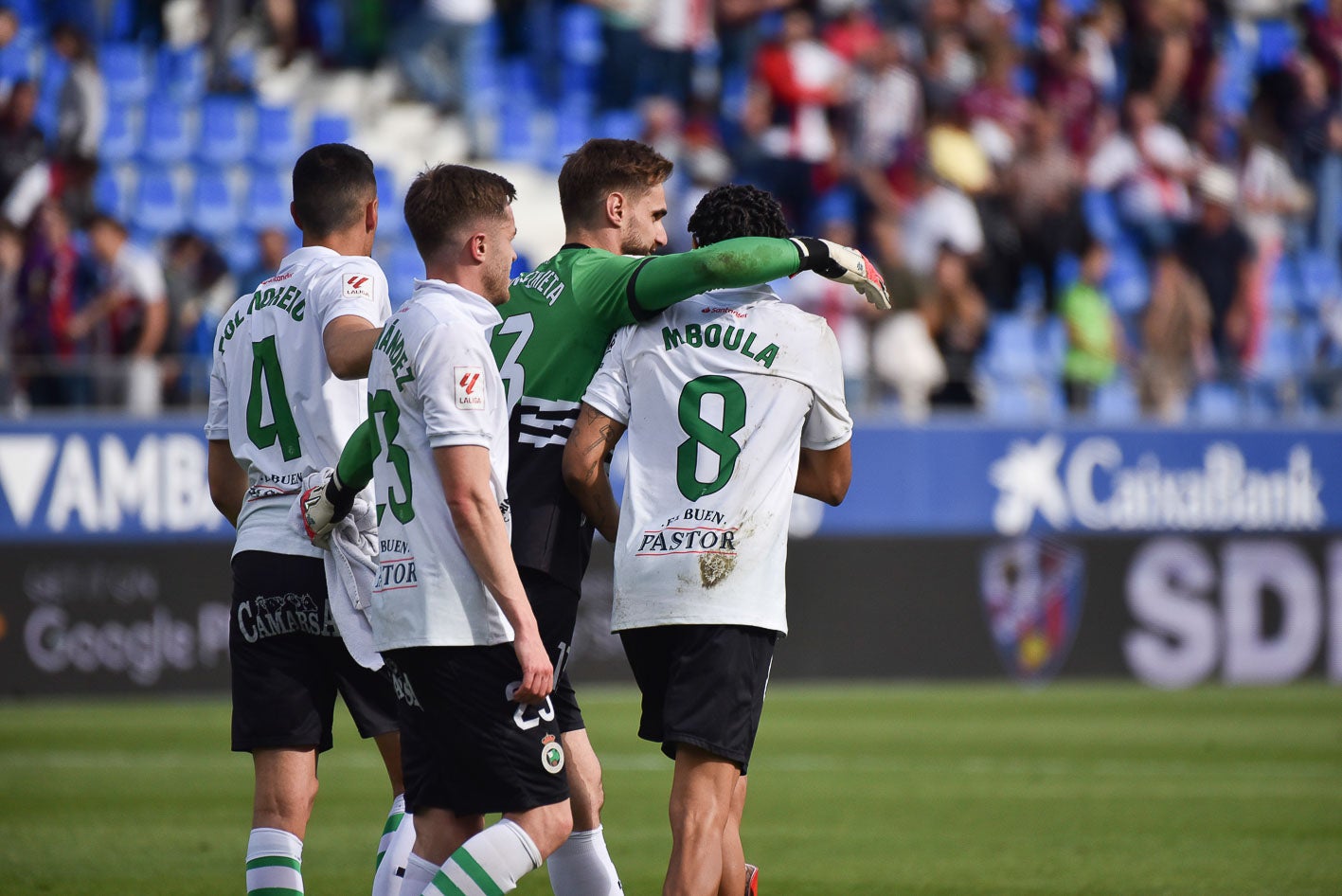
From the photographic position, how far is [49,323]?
578 inches

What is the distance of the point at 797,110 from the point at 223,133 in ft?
19.5

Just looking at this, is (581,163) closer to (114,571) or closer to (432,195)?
(432,195)

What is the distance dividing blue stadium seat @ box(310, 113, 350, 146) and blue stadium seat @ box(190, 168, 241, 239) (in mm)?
1203

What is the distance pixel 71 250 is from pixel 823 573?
6.59 metres

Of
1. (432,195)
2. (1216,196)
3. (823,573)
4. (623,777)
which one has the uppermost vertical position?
(1216,196)

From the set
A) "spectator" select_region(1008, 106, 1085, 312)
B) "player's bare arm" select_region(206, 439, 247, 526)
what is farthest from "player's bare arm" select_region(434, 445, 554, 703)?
"spectator" select_region(1008, 106, 1085, 312)

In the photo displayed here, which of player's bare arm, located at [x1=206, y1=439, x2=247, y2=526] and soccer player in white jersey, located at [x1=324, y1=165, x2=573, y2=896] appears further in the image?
player's bare arm, located at [x1=206, y1=439, x2=247, y2=526]

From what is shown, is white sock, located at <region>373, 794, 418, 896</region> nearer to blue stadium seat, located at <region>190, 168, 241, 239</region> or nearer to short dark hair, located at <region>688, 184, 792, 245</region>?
short dark hair, located at <region>688, 184, 792, 245</region>

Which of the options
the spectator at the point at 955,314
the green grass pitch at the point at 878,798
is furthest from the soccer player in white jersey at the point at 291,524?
the spectator at the point at 955,314

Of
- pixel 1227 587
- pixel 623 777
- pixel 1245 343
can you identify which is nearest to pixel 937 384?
pixel 1227 587

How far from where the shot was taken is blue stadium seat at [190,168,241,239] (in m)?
17.7

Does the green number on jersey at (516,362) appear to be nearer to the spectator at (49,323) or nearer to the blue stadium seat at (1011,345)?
the spectator at (49,323)

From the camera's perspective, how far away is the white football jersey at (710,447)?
5.37 m

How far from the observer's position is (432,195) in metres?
5.04
